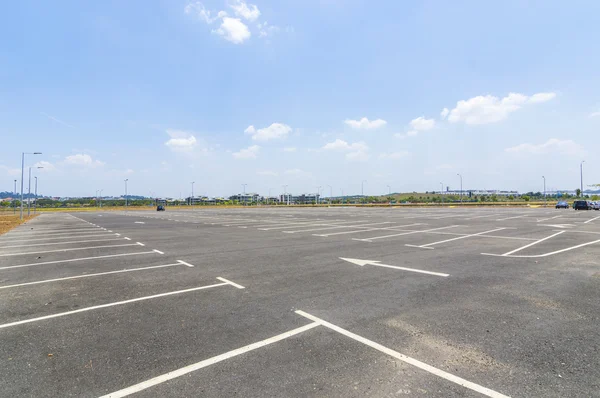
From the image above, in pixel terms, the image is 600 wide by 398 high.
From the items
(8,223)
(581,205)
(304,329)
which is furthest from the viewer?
(581,205)

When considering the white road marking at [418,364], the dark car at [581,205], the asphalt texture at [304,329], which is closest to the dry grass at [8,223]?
the asphalt texture at [304,329]

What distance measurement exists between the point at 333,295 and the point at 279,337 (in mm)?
2022

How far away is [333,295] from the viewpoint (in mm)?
5957

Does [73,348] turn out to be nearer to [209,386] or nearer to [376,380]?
[209,386]

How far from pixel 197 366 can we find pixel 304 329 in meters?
1.55

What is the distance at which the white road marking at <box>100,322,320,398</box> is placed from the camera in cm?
304

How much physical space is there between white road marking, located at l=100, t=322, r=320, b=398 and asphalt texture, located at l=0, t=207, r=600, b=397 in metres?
0.02

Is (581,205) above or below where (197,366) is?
above

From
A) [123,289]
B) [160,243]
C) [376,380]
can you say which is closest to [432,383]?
[376,380]

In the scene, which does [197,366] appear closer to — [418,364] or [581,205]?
[418,364]

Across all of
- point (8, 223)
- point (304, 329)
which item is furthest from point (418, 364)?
point (8, 223)

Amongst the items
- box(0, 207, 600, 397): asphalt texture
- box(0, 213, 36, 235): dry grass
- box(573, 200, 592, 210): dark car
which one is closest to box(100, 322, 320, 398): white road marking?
box(0, 207, 600, 397): asphalt texture

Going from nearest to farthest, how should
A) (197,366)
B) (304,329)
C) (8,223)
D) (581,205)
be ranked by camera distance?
(197,366) < (304,329) < (8,223) < (581,205)

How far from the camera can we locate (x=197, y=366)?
3461 mm
